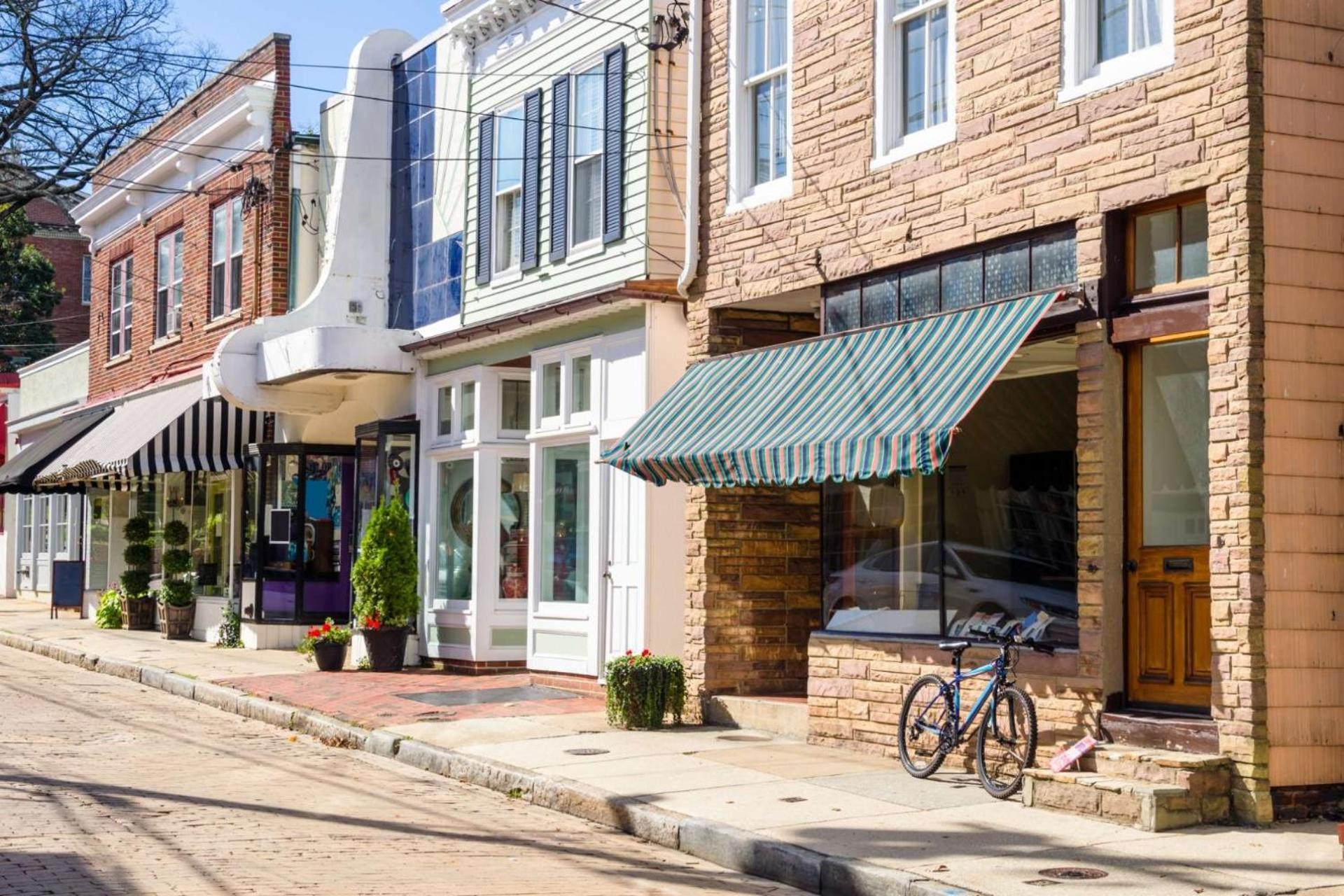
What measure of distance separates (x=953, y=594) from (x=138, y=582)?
1872 cm

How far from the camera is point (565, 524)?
1762 centimetres

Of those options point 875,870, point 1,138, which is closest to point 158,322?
point 1,138

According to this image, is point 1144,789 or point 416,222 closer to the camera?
point 1144,789

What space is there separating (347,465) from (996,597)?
1313cm

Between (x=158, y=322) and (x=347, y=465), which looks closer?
(x=347, y=465)

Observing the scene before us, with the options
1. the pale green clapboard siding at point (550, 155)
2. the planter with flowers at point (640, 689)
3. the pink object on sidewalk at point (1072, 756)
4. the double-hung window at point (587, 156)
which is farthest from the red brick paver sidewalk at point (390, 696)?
the pink object on sidewalk at point (1072, 756)

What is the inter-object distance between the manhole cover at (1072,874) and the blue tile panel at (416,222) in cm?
1267

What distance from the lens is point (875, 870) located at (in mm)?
8445

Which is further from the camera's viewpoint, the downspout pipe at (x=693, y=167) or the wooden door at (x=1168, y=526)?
the downspout pipe at (x=693, y=167)

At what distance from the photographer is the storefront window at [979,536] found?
462 inches

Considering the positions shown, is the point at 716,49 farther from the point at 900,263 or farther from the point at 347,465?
the point at 347,465

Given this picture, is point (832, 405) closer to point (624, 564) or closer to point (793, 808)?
point (793, 808)

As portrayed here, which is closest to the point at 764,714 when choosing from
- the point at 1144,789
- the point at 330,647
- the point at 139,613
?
the point at 1144,789

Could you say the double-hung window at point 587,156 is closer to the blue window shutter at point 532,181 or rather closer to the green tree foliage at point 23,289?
the blue window shutter at point 532,181
